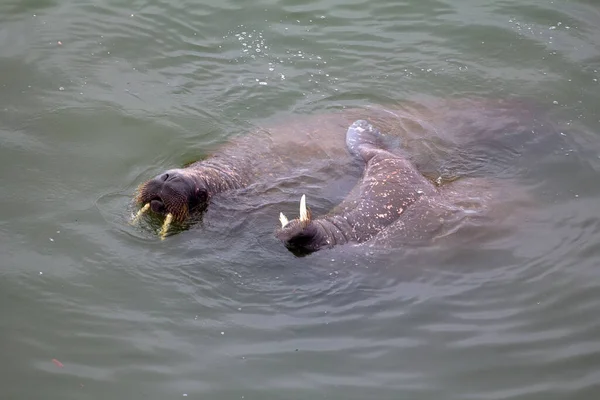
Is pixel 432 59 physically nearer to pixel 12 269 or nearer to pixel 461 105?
pixel 461 105

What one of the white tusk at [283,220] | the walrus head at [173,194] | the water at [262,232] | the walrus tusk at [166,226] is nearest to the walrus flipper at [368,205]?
the white tusk at [283,220]

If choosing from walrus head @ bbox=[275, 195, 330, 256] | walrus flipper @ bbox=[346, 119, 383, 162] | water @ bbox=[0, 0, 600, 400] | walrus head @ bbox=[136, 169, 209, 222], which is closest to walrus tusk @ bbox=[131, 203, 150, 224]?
walrus head @ bbox=[136, 169, 209, 222]

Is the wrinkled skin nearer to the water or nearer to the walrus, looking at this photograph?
the walrus

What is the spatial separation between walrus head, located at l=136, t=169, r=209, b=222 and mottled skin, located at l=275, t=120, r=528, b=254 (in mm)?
985

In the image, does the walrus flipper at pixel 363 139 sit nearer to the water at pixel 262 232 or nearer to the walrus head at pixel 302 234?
the water at pixel 262 232

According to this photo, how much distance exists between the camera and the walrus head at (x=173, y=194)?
7.67 meters

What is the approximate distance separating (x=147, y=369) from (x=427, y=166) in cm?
408

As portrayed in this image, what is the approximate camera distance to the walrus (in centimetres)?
787

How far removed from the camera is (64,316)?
6.99 metres

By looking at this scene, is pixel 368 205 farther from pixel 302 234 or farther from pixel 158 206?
pixel 158 206

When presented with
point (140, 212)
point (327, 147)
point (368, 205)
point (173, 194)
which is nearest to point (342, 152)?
point (327, 147)

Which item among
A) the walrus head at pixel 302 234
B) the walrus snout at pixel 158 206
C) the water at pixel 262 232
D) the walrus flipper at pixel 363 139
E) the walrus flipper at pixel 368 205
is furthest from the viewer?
the walrus flipper at pixel 363 139

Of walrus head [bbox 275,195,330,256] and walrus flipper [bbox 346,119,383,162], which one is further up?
walrus flipper [bbox 346,119,383,162]

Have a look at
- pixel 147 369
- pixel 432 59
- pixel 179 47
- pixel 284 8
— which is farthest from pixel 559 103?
pixel 147 369
